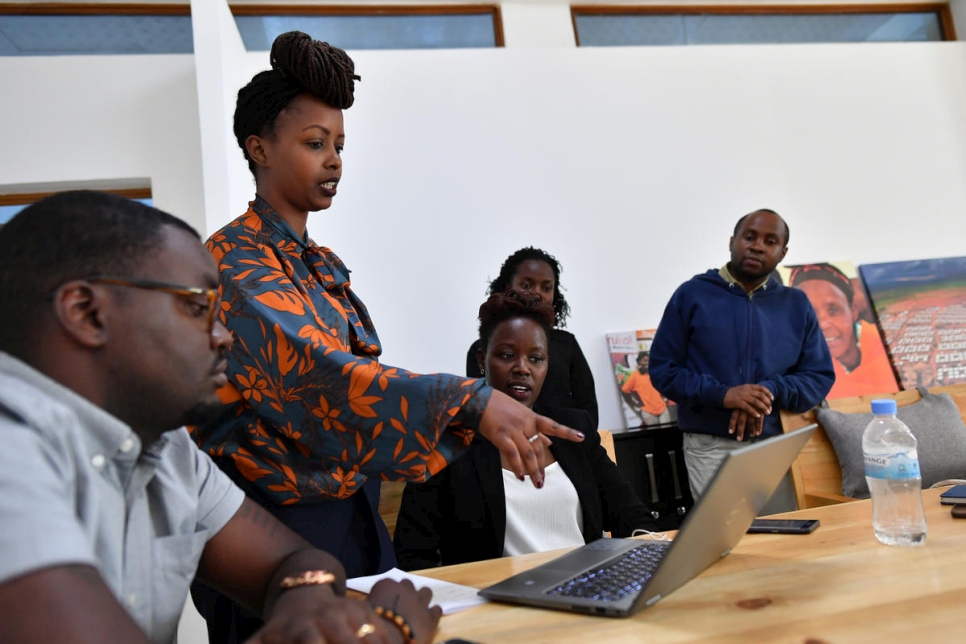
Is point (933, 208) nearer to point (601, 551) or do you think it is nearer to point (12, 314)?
point (601, 551)

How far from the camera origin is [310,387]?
1110 mm

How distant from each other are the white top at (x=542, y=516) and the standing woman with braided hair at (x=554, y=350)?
97 centimetres

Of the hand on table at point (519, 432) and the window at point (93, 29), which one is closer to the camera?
the hand on table at point (519, 432)

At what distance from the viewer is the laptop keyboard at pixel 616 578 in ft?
2.96

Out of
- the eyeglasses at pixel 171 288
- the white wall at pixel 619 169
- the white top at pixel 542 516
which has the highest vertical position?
the white wall at pixel 619 169

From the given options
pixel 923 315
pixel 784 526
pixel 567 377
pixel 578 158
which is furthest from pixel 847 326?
pixel 784 526

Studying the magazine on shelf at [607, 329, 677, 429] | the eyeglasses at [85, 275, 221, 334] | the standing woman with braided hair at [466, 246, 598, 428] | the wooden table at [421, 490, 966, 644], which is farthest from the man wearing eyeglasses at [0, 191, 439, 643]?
the magazine on shelf at [607, 329, 677, 429]

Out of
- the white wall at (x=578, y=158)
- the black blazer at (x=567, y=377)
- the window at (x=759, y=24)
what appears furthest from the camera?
the window at (x=759, y=24)

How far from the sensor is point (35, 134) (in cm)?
340

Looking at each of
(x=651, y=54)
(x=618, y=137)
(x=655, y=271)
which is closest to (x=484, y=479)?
(x=655, y=271)

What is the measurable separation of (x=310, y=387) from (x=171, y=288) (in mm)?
357

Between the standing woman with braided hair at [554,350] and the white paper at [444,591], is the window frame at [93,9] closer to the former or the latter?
the standing woman with braided hair at [554,350]

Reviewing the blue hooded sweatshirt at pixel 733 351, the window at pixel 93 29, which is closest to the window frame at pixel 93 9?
the window at pixel 93 29

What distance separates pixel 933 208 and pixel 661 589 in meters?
4.24
